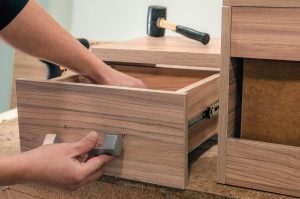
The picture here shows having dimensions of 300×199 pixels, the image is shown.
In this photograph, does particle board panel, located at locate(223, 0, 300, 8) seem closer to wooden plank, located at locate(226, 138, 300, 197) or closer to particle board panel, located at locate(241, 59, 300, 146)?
particle board panel, located at locate(241, 59, 300, 146)

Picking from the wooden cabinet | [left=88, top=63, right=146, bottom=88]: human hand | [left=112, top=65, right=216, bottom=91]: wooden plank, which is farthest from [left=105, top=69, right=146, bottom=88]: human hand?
the wooden cabinet

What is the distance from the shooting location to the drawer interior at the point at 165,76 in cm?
96

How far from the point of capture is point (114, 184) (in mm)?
769

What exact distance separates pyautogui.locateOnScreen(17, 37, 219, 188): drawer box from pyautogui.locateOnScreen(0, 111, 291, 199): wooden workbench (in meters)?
0.02

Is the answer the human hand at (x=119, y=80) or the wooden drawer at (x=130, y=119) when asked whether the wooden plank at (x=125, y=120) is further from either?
the human hand at (x=119, y=80)

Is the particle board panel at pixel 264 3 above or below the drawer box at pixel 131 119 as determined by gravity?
above

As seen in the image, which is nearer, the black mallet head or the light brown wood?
the black mallet head

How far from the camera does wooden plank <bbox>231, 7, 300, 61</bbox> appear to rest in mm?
640

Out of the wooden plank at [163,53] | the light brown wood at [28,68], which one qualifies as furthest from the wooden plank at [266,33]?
the light brown wood at [28,68]

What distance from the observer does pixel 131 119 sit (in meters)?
0.72

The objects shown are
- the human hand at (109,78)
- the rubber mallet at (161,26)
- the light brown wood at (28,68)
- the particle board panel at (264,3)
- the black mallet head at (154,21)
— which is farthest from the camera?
the light brown wood at (28,68)

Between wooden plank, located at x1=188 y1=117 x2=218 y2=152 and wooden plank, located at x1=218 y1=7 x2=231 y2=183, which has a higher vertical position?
wooden plank, located at x1=218 y1=7 x2=231 y2=183

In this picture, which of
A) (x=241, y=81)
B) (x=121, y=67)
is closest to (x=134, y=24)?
(x=121, y=67)

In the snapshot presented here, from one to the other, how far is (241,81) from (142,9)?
3.70 feet
